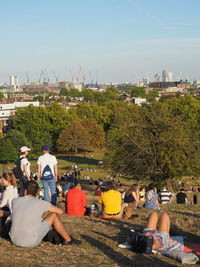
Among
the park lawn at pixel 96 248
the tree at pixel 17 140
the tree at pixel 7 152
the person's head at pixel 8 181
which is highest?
the person's head at pixel 8 181

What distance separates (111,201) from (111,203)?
5 centimetres

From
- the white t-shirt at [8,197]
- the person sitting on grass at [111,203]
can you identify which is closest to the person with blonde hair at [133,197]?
the person sitting on grass at [111,203]

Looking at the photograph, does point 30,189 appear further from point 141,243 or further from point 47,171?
point 47,171

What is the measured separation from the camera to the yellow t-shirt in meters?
11.6

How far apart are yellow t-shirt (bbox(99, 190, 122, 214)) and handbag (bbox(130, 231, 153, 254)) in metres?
3.08

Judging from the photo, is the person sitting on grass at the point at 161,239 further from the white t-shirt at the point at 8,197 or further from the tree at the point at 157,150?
the tree at the point at 157,150

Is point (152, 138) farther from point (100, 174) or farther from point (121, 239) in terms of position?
point (100, 174)

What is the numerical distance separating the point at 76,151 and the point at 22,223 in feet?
228

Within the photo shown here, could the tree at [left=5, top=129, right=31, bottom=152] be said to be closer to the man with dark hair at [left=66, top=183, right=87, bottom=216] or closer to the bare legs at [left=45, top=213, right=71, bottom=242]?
the man with dark hair at [left=66, top=183, right=87, bottom=216]

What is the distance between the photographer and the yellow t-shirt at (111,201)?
38.0ft

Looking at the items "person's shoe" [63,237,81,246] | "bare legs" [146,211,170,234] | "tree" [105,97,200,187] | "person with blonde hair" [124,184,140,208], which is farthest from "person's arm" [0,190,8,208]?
"tree" [105,97,200,187]

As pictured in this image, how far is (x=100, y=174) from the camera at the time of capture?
52.4m

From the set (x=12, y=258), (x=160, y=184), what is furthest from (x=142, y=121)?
(x=12, y=258)

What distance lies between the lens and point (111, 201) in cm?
1160
